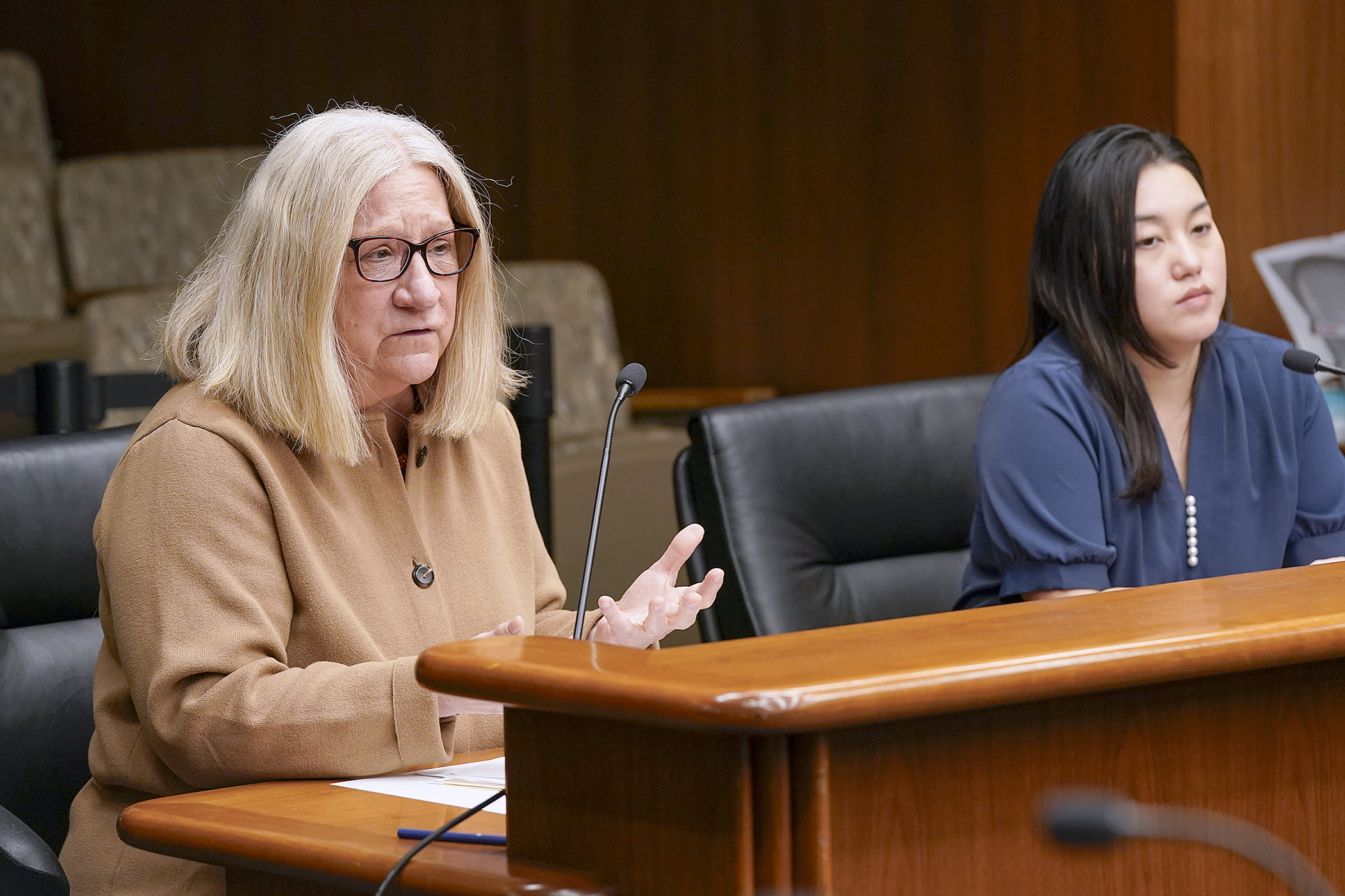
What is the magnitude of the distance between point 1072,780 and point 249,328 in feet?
2.97

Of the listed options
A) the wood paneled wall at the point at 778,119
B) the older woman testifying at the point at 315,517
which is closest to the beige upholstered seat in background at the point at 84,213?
the wood paneled wall at the point at 778,119

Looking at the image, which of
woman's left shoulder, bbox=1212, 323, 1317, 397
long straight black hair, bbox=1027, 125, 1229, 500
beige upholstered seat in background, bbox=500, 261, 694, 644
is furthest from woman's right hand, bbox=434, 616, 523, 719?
beige upholstered seat in background, bbox=500, 261, 694, 644

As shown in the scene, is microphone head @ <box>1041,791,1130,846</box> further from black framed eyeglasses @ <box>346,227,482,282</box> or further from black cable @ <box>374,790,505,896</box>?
black framed eyeglasses @ <box>346,227,482,282</box>

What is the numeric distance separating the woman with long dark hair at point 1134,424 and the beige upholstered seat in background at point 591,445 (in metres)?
1.93

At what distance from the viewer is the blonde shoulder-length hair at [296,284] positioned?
4.69 feet

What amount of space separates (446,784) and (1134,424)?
1.08 meters

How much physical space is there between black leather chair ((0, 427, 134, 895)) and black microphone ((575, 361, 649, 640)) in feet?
1.92

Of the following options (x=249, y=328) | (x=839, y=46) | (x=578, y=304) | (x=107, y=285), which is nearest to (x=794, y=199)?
(x=839, y=46)

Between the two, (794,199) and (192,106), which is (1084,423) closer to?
(794,199)

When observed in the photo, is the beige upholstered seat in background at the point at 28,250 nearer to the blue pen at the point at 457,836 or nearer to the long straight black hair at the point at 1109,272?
the long straight black hair at the point at 1109,272

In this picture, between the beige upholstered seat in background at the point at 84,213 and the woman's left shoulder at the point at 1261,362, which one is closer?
the woman's left shoulder at the point at 1261,362

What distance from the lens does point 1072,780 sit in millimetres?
921

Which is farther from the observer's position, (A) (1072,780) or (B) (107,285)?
(B) (107,285)

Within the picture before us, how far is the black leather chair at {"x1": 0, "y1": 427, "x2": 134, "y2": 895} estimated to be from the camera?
1.63 meters
